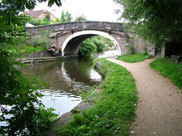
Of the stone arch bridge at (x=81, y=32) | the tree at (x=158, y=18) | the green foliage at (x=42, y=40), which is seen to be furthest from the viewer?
the green foliage at (x=42, y=40)

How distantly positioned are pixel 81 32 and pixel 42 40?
13.7 feet

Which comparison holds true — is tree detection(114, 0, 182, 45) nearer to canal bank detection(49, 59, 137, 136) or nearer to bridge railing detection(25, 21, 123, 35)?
canal bank detection(49, 59, 137, 136)

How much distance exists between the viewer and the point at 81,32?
16688 millimetres

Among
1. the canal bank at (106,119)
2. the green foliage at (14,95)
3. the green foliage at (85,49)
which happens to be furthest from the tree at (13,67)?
the green foliage at (85,49)

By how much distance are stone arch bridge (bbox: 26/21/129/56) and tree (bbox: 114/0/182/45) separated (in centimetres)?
547

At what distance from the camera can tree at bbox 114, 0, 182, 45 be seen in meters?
3.07

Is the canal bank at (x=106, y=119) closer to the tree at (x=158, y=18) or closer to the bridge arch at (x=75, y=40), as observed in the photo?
the tree at (x=158, y=18)

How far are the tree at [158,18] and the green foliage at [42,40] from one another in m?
9.67

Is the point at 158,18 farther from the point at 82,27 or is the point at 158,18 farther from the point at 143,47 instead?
the point at 82,27

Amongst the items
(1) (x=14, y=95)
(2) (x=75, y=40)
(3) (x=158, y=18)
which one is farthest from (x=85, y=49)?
(1) (x=14, y=95)

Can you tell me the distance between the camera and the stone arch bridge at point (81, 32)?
15095 mm

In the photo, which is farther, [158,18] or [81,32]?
[81,32]

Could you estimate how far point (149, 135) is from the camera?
85.9 inches

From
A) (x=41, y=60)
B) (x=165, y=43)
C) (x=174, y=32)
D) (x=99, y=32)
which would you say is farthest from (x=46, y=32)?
(x=174, y=32)
